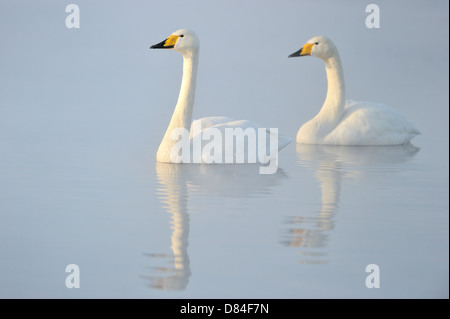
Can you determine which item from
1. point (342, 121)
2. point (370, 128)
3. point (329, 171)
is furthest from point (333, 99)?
point (329, 171)

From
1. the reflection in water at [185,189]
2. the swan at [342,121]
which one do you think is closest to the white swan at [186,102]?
the reflection in water at [185,189]

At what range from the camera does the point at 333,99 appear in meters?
13.4

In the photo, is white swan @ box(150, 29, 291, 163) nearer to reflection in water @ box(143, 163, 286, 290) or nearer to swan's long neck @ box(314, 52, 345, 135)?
reflection in water @ box(143, 163, 286, 290)

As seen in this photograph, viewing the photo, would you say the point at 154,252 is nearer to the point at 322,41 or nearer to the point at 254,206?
the point at 254,206

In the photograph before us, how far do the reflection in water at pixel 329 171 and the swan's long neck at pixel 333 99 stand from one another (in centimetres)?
47

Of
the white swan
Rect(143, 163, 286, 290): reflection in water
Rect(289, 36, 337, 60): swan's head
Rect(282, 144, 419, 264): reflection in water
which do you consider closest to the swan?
Rect(289, 36, 337, 60): swan's head

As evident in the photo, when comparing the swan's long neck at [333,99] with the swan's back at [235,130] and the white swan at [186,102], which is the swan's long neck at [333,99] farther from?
the swan's back at [235,130]

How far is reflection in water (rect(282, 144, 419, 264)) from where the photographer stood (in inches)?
251

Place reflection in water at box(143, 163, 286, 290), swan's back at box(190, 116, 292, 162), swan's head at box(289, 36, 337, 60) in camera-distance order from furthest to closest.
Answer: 1. swan's head at box(289, 36, 337, 60)
2. swan's back at box(190, 116, 292, 162)
3. reflection in water at box(143, 163, 286, 290)

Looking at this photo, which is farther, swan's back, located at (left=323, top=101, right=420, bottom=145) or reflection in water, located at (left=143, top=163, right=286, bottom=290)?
swan's back, located at (left=323, top=101, right=420, bottom=145)

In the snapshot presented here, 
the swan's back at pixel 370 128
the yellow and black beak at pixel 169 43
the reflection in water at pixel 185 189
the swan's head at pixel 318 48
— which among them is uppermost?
the swan's head at pixel 318 48

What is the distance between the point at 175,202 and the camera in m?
7.83

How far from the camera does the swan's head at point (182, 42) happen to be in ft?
34.4

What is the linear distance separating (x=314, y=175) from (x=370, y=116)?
371cm
